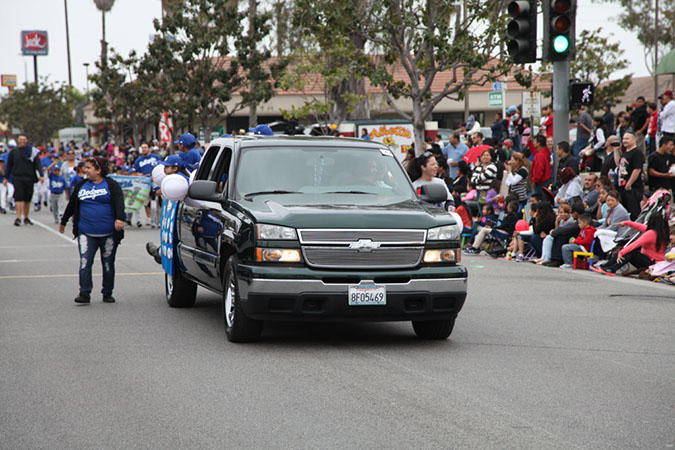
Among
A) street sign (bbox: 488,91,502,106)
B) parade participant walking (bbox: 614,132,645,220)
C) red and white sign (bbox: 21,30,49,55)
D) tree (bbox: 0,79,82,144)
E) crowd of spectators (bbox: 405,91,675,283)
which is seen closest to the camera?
crowd of spectators (bbox: 405,91,675,283)

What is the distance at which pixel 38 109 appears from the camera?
90.5 metres

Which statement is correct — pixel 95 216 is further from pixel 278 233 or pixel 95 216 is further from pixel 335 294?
pixel 335 294

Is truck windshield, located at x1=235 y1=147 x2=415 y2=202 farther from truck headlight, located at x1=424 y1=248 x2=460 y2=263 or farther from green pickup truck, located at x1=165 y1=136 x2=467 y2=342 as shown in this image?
truck headlight, located at x1=424 y1=248 x2=460 y2=263

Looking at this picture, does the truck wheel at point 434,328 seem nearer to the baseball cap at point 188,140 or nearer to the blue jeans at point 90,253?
the blue jeans at point 90,253

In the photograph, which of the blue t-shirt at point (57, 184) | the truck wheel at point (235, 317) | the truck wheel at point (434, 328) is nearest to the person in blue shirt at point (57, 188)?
the blue t-shirt at point (57, 184)

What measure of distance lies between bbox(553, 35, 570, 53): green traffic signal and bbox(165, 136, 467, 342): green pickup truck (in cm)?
679

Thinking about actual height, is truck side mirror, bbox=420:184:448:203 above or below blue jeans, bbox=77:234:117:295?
above

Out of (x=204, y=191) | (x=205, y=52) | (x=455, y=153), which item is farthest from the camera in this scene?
(x=205, y=52)

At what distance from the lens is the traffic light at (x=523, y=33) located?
1505 cm

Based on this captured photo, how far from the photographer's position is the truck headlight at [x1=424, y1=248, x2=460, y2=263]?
847cm

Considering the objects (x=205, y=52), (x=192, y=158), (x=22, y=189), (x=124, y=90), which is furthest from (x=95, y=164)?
(x=124, y=90)

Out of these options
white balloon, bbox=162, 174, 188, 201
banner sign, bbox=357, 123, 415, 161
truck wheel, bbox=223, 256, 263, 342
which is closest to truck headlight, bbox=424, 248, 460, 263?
truck wheel, bbox=223, 256, 263, 342

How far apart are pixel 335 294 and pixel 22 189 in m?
19.2

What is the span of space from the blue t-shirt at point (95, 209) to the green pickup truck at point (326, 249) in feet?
8.11
